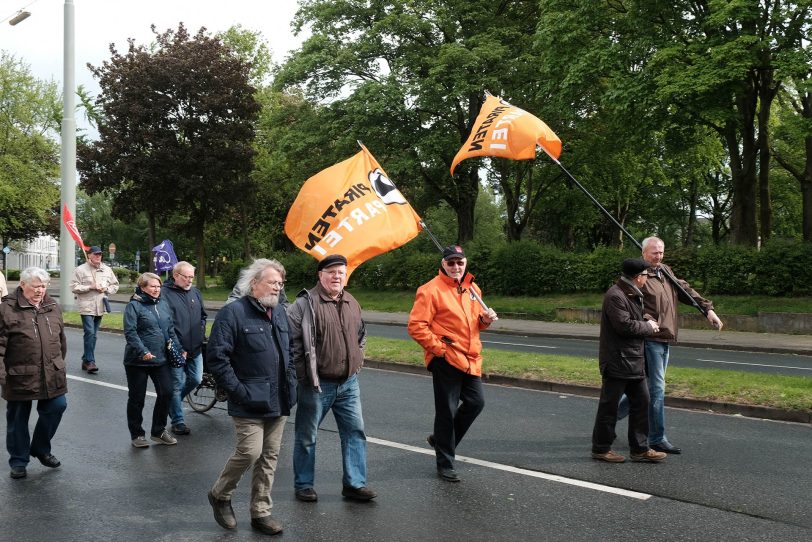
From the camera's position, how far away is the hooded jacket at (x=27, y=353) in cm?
594

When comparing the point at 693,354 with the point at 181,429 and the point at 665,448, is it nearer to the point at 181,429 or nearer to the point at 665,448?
the point at 665,448

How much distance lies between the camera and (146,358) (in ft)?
22.7

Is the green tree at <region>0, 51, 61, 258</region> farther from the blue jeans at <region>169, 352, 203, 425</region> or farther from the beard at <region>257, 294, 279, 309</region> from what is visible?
the beard at <region>257, 294, 279, 309</region>

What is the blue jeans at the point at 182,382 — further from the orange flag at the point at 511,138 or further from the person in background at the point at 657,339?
Result: the person in background at the point at 657,339

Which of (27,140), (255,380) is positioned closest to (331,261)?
(255,380)

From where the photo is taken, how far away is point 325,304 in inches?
210

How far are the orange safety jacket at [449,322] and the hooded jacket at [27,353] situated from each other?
2.96m

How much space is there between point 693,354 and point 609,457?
10.1m

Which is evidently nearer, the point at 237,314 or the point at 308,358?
the point at 237,314

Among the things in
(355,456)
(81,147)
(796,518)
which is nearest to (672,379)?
(796,518)

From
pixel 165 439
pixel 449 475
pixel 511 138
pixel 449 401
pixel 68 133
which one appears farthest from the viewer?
pixel 68 133

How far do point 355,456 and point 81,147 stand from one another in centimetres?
3594

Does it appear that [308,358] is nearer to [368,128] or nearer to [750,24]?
[750,24]

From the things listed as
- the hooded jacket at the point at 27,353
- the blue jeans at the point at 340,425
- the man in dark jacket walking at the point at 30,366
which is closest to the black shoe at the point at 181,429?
the man in dark jacket walking at the point at 30,366
